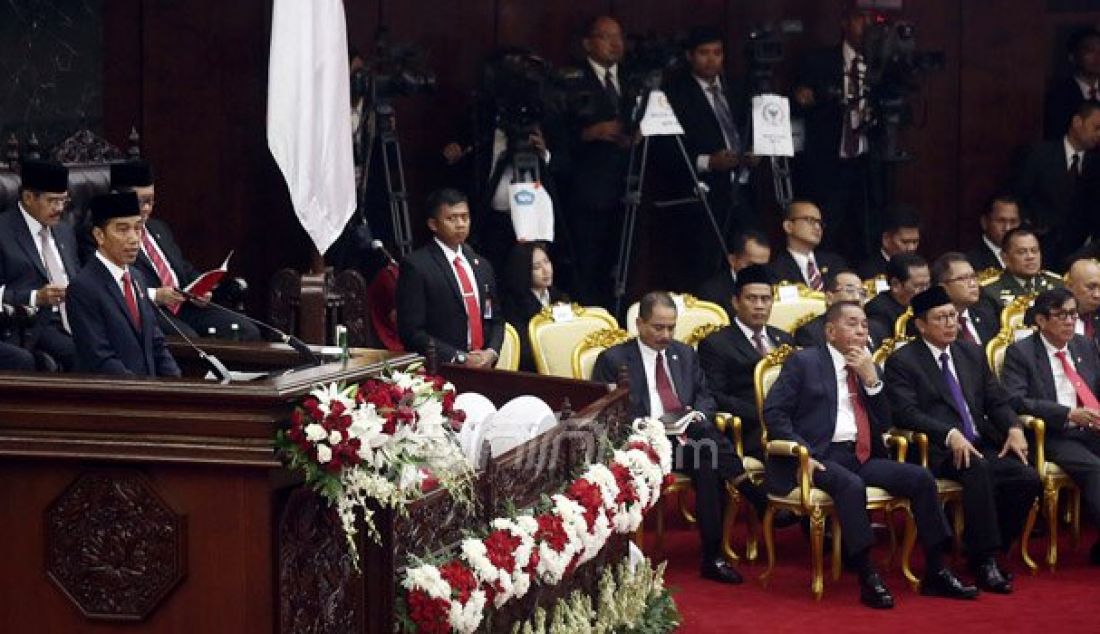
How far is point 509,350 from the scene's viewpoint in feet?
31.1

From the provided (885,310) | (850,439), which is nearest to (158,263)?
(850,439)

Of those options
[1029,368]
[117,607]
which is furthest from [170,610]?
[1029,368]

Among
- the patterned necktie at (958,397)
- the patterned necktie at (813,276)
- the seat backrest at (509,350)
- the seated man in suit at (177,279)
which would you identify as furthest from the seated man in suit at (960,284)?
the seated man in suit at (177,279)

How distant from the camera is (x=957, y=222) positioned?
13164 mm

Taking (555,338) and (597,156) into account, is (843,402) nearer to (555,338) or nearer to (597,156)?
(555,338)

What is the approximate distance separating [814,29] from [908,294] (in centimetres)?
295

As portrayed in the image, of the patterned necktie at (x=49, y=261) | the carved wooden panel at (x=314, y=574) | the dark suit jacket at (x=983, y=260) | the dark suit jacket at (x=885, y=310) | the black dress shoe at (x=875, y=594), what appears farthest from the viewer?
the dark suit jacket at (x=983, y=260)

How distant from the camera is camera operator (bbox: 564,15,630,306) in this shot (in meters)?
11.2

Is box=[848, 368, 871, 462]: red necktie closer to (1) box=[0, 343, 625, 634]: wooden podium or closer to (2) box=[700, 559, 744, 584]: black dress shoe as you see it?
(2) box=[700, 559, 744, 584]: black dress shoe

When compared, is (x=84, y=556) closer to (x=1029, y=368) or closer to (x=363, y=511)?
(x=363, y=511)

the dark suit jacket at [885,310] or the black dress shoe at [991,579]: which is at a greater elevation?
the dark suit jacket at [885,310]

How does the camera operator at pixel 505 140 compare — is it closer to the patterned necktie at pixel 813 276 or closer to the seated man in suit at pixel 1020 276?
the patterned necktie at pixel 813 276

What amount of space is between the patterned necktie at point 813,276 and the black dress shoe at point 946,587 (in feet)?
8.09

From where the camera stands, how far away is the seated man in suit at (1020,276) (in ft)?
35.3
